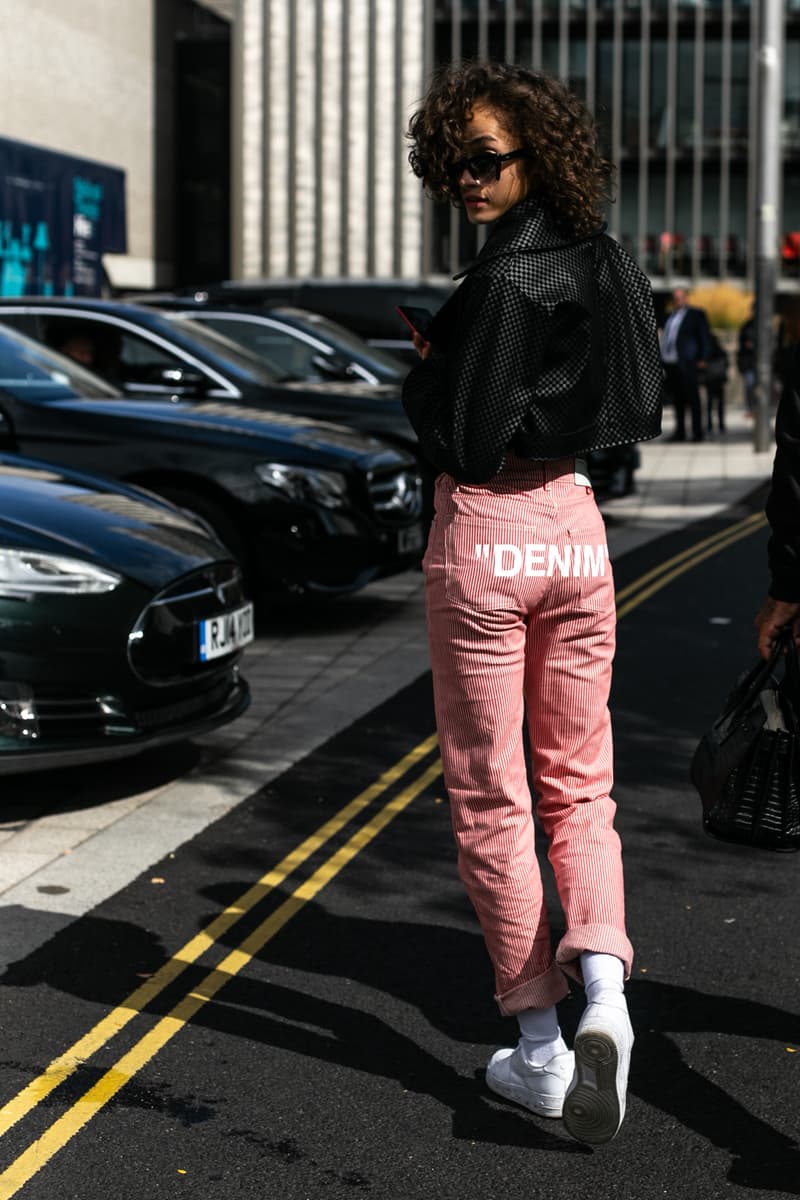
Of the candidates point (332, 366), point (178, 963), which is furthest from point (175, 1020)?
point (332, 366)

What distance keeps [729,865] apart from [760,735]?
183 cm

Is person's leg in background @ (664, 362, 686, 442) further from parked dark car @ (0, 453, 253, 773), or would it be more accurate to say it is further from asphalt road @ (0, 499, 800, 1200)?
asphalt road @ (0, 499, 800, 1200)

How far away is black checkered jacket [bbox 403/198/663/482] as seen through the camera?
3.32m

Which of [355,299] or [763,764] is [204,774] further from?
[355,299]

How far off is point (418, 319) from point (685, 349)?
67.4ft

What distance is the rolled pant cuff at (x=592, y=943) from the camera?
345 centimetres

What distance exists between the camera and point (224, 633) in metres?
6.43

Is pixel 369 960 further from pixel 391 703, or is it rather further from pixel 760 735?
pixel 391 703

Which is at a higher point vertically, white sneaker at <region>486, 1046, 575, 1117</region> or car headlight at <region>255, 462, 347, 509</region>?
car headlight at <region>255, 462, 347, 509</region>

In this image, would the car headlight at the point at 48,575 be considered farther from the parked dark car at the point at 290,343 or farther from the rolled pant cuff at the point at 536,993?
the parked dark car at the point at 290,343

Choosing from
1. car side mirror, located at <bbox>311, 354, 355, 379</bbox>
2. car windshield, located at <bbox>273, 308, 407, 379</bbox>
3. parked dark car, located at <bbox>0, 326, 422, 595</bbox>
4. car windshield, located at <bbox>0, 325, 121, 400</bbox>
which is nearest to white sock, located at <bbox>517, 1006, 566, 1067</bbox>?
parked dark car, located at <bbox>0, 326, 422, 595</bbox>

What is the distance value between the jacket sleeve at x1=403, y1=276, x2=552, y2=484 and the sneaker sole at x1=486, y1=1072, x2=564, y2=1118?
1226 millimetres

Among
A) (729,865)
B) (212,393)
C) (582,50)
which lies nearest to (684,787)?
(729,865)

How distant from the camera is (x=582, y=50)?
182 ft
